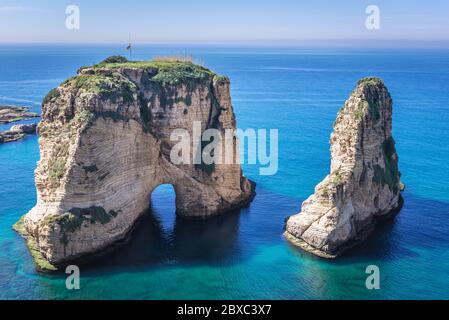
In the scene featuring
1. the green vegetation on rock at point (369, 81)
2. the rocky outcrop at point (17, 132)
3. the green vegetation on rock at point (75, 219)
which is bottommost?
the green vegetation on rock at point (75, 219)

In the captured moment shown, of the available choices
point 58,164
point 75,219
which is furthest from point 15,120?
point 75,219

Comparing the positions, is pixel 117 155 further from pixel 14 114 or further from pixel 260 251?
pixel 14 114

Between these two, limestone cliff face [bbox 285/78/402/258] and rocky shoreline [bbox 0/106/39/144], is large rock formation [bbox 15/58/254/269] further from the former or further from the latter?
rocky shoreline [bbox 0/106/39/144]

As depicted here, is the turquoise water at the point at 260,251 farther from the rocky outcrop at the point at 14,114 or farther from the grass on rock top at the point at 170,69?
the rocky outcrop at the point at 14,114

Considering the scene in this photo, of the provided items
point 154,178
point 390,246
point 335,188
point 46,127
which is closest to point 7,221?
point 46,127

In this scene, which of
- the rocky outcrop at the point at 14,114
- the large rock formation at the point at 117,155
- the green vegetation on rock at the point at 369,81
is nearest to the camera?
the large rock formation at the point at 117,155

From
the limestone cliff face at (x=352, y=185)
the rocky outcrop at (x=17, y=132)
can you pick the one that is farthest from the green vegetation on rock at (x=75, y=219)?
the rocky outcrop at (x=17, y=132)

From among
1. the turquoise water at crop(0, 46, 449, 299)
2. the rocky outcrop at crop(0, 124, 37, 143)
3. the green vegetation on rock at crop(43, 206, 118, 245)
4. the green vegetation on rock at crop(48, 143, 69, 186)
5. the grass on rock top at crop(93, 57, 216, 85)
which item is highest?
the grass on rock top at crop(93, 57, 216, 85)

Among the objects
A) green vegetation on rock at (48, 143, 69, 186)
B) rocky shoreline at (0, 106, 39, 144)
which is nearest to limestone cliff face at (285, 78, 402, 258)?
green vegetation on rock at (48, 143, 69, 186)

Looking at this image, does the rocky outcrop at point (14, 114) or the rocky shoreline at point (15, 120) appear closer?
the rocky shoreline at point (15, 120)
